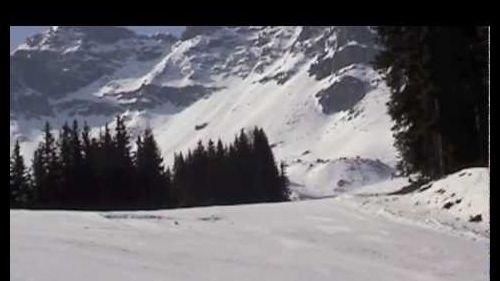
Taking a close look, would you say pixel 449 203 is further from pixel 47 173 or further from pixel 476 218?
pixel 47 173

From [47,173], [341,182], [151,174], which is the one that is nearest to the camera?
[47,173]

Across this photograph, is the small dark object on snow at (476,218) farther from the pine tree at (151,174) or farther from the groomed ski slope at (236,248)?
the pine tree at (151,174)

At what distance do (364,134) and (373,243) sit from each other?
10559 cm

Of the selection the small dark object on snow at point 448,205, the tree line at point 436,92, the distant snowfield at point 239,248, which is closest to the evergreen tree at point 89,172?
the tree line at point 436,92

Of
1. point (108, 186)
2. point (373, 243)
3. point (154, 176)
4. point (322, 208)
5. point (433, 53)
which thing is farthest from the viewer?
point (154, 176)

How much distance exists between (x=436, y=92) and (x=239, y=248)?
338 inches

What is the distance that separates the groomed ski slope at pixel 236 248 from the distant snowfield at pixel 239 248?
0.04 feet

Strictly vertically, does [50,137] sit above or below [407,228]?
above

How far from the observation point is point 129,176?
2411 centimetres

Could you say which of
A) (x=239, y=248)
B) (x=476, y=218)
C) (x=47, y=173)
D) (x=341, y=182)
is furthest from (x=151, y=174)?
(x=341, y=182)

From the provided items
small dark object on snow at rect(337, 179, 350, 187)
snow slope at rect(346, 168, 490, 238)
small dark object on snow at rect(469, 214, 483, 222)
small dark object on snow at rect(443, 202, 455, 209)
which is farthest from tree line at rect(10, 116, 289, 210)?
small dark object on snow at rect(337, 179, 350, 187)

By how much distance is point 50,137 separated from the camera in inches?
902

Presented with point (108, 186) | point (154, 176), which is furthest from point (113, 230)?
point (154, 176)
